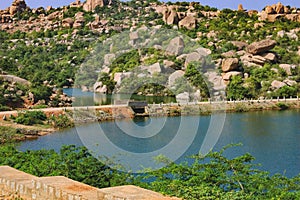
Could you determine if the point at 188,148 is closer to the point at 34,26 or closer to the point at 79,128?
the point at 79,128

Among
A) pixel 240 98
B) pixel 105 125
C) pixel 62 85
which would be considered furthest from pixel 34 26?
pixel 105 125

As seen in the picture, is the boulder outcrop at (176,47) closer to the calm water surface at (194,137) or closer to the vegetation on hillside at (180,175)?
the calm water surface at (194,137)

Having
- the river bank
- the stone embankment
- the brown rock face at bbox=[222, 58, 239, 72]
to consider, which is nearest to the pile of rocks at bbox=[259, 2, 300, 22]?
the brown rock face at bbox=[222, 58, 239, 72]

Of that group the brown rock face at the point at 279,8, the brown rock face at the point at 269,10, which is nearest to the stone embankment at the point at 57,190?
the brown rock face at the point at 269,10

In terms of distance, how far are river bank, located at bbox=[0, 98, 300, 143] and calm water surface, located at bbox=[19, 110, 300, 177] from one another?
1028mm

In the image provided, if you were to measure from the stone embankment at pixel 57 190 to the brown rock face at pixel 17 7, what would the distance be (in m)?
79.1

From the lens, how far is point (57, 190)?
307 inches

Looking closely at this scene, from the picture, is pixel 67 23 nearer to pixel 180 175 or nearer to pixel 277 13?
pixel 277 13

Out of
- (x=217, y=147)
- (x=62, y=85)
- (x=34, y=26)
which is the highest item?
(x=34, y=26)

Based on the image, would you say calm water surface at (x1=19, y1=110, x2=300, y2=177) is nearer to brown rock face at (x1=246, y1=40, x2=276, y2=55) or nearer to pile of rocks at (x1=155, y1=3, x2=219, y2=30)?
brown rock face at (x1=246, y1=40, x2=276, y2=55)

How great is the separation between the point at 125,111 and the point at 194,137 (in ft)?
33.4

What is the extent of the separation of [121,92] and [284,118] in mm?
17834

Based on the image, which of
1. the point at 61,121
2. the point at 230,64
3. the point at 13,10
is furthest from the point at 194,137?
the point at 13,10

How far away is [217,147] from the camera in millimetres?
21688
